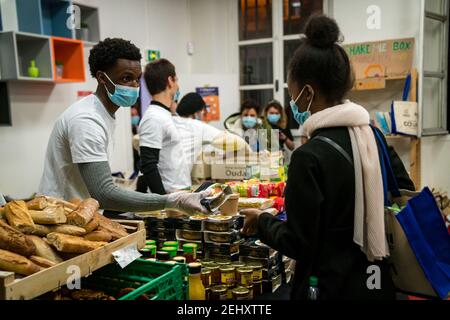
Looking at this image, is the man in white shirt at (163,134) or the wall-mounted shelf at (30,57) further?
the wall-mounted shelf at (30,57)

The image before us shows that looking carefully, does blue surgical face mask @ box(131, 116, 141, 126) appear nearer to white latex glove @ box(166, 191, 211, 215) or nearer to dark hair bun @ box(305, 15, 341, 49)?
white latex glove @ box(166, 191, 211, 215)

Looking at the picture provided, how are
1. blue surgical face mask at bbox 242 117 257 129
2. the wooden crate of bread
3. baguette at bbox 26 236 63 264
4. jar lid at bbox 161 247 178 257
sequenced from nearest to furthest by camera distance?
the wooden crate of bread → baguette at bbox 26 236 63 264 → jar lid at bbox 161 247 178 257 → blue surgical face mask at bbox 242 117 257 129

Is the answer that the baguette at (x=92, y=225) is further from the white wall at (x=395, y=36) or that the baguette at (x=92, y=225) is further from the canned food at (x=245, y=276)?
the white wall at (x=395, y=36)

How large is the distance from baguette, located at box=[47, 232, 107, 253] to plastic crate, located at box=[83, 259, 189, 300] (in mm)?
206

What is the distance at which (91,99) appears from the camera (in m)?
1.81

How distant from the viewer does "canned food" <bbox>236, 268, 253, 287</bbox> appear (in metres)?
1.71

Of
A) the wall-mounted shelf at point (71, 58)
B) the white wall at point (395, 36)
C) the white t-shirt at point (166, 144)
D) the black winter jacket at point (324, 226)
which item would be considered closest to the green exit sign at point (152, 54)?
the wall-mounted shelf at point (71, 58)

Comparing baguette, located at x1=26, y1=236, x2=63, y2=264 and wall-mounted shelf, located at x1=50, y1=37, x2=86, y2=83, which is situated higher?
wall-mounted shelf, located at x1=50, y1=37, x2=86, y2=83

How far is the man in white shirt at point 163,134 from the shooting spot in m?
2.47

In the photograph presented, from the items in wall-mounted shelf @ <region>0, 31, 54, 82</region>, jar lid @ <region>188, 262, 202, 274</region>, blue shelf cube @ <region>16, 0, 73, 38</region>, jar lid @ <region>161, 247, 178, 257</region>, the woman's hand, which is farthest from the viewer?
blue shelf cube @ <region>16, 0, 73, 38</region>

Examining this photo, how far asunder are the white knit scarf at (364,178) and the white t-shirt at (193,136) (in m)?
1.58

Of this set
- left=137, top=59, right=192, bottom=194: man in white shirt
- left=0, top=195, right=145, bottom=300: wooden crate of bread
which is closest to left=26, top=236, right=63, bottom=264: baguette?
left=0, top=195, right=145, bottom=300: wooden crate of bread

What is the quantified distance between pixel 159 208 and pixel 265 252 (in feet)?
1.59

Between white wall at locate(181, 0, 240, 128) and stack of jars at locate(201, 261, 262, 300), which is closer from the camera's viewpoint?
stack of jars at locate(201, 261, 262, 300)
